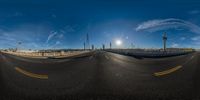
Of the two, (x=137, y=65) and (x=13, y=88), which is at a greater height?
(x=137, y=65)

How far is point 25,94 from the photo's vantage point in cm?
284

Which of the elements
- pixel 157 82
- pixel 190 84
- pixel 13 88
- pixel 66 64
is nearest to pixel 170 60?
pixel 190 84

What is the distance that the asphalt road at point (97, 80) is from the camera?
281 centimetres

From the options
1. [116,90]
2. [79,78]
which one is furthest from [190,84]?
[79,78]

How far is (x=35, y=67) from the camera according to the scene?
3.16m

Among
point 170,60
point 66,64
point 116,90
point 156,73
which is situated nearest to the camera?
point 116,90

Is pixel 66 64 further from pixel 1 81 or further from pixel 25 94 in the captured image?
pixel 1 81

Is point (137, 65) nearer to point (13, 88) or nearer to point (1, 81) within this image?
point (13, 88)

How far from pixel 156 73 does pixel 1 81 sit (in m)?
3.19

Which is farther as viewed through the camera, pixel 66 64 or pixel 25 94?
pixel 66 64

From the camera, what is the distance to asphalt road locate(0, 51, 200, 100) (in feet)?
9.23

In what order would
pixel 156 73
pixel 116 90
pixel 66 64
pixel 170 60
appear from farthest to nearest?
1. pixel 170 60
2. pixel 66 64
3. pixel 156 73
4. pixel 116 90

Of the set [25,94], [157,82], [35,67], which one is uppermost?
[35,67]

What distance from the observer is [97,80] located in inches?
115
